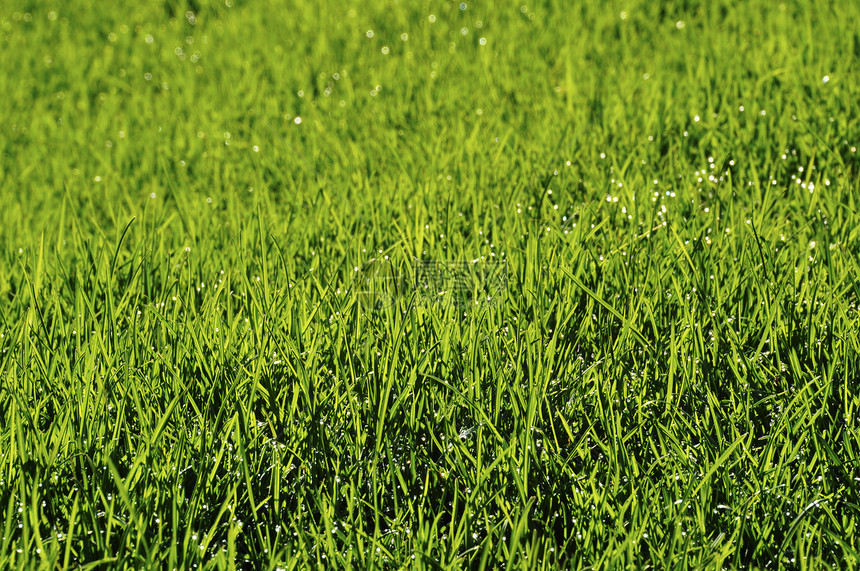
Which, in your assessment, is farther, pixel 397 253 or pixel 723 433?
pixel 397 253

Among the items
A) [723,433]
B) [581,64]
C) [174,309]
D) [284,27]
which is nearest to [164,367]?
[174,309]

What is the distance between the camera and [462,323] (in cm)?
196

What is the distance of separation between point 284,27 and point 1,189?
1946mm

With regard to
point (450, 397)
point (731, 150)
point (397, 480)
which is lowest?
point (397, 480)

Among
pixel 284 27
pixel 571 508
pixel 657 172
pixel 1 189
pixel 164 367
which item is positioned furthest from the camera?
pixel 284 27

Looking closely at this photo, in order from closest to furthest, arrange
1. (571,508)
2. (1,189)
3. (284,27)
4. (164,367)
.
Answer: (571,508), (164,367), (1,189), (284,27)

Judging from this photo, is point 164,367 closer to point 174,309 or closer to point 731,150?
point 174,309

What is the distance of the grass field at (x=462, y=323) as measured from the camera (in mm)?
1517

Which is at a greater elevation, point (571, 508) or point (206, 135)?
point (206, 135)

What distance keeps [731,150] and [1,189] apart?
290 centimetres

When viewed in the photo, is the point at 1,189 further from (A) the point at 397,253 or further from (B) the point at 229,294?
(A) the point at 397,253

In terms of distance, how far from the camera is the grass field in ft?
4.98

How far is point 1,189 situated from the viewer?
3.17 m

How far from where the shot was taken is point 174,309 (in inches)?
82.1
